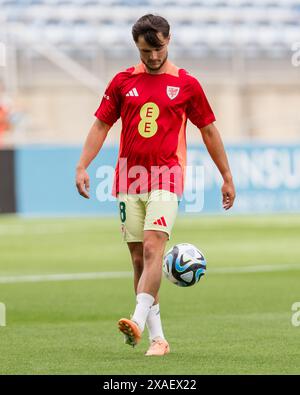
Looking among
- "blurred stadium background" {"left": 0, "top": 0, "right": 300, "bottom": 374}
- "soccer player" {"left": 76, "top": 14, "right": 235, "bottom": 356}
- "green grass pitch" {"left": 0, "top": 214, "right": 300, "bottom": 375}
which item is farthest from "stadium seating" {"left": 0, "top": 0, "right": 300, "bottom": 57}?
"soccer player" {"left": 76, "top": 14, "right": 235, "bottom": 356}

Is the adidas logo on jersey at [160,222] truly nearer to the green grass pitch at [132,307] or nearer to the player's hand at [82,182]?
the player's hand at [82,182]

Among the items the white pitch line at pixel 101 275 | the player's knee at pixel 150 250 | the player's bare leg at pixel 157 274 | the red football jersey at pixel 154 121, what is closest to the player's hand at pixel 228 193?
the red football jersey at pixel 154 121

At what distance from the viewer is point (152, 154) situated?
7859mm

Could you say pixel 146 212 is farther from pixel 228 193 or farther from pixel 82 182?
pixel 228 193

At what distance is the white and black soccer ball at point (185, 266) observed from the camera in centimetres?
798

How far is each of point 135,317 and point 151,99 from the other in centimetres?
154

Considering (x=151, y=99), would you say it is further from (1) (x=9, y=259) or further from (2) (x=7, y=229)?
(2) (x=7, y=229)

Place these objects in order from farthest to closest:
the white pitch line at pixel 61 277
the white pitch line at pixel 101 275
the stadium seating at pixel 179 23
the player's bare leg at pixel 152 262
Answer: the stadium seating at pixel 179 23 → the white pitch line at pixel 101 275 → the white pitch line at pixel 61 277 → the player's bare leg at pixel 152 262

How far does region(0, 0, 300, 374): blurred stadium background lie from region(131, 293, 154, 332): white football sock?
0.99 ft

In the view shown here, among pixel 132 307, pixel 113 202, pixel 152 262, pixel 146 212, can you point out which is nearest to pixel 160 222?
pixel 146 212

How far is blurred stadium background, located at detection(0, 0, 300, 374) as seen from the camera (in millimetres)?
8594

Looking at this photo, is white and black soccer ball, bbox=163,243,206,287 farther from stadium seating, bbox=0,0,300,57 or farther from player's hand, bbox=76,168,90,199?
stadium seating, bbox=0,0,300,57

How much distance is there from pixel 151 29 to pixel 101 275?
24.8ft
